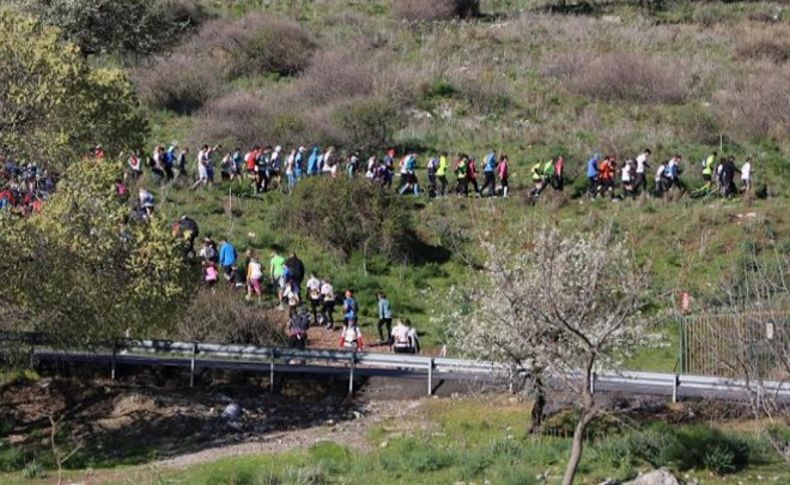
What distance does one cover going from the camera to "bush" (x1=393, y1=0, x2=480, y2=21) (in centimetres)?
6631

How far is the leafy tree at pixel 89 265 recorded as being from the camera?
22.9 m

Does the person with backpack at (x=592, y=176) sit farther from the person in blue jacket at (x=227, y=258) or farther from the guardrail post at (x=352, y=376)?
the guardrail post at (x=352, y=376)

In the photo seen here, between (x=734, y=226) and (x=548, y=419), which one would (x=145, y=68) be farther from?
(x=548, y=419)

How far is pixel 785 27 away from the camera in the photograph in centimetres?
6244

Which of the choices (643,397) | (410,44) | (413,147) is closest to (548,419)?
(643,397)

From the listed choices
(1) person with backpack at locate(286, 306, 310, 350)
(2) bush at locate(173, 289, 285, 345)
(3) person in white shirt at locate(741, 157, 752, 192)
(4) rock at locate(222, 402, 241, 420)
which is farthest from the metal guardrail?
(3) person in white shirt at locate(741, 157, 752, 192)

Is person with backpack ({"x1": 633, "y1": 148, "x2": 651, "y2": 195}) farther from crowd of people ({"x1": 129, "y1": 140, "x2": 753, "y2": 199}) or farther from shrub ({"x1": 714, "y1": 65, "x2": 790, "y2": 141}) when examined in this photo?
shrub ({"x1": 714, "y1": 65, "x2": 790, "y2": 141})

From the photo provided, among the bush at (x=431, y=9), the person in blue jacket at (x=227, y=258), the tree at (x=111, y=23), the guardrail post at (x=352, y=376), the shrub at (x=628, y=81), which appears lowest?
the guardrail post at (x=352, y=376)

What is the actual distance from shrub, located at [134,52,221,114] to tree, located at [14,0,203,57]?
4.42ft

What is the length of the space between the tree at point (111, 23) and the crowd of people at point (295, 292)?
15.6m

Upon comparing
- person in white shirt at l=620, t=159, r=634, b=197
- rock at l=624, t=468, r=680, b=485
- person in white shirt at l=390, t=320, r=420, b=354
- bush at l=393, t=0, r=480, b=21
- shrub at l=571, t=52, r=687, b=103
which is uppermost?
bush at l=393, t=0, r=480, b=21

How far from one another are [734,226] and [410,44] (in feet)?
85.8

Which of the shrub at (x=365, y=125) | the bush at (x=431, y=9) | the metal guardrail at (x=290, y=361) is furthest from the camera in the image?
the bush at (x=431, y=9)

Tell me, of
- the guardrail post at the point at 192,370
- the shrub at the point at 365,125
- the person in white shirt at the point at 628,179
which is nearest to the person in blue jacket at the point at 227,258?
the guardrail post at the point at 192,370
